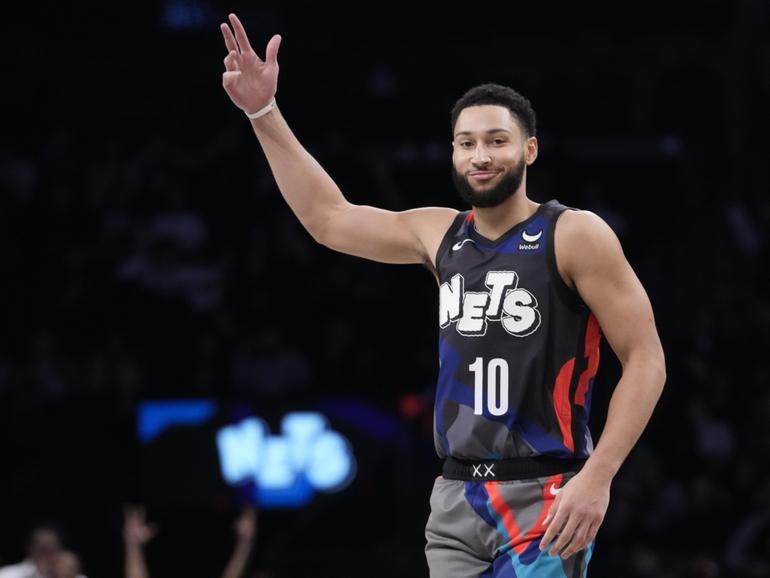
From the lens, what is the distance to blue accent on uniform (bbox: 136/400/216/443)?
1023cm

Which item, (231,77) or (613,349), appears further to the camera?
(231,77)

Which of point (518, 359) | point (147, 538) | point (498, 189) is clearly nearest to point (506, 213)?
point (498, 189)

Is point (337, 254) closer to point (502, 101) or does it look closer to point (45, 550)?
point (45, 550)

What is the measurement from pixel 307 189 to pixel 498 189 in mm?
766

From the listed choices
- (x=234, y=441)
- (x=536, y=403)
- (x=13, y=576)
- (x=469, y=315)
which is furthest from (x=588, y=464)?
(x=234, y=441)

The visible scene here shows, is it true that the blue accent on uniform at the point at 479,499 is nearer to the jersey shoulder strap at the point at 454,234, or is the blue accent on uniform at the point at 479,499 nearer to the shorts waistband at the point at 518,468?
the shorts waistband at the point at 518,468

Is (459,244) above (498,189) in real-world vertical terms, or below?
below

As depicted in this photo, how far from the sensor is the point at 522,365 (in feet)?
12.8

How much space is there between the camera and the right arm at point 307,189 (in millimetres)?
4383

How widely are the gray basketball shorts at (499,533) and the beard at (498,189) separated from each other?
82 cm

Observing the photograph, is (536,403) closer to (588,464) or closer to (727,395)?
(588,464)

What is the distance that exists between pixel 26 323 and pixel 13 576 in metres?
4.14

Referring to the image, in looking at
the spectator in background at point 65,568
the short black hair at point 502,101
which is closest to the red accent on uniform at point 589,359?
the short black hair at point 502,101

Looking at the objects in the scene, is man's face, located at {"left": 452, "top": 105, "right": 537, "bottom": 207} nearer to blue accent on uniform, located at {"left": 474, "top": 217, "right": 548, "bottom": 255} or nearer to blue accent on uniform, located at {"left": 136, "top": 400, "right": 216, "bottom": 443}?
blue accent on uniform, located at {"left": 474, "top": 217, "right": 548, "bottom": 255}
